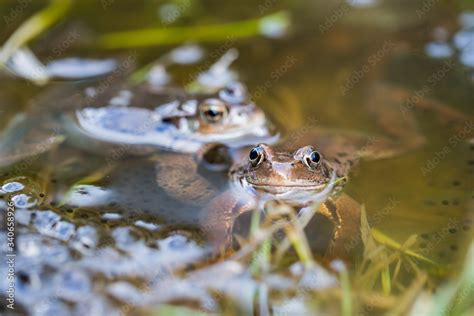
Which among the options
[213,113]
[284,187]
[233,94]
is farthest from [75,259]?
[233,94]

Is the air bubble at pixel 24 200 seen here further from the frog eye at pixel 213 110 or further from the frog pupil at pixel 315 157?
the frog pupil at pixel 315 157

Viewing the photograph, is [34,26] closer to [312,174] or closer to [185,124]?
[185,124]

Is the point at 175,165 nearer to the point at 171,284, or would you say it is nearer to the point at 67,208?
the point at 67,208

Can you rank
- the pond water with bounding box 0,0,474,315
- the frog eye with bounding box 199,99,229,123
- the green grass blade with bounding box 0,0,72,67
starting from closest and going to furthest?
the pond water with bounding box 0,0,474,315
the frog eye with bounding box 199,99,229,123
the green grass blade with bounding box 0,0,72,67

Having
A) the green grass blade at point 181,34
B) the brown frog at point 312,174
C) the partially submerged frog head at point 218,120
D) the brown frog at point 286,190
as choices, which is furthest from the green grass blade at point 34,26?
the brown frog at point 286,190

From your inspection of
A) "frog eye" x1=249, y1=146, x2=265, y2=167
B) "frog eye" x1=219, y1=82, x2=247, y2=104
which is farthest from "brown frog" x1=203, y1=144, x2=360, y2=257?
"frog eye" x1=219, y1=82, x2=247, y2=104

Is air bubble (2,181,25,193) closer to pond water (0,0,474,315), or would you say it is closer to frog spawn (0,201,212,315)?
pond water (0,0,474,315)
